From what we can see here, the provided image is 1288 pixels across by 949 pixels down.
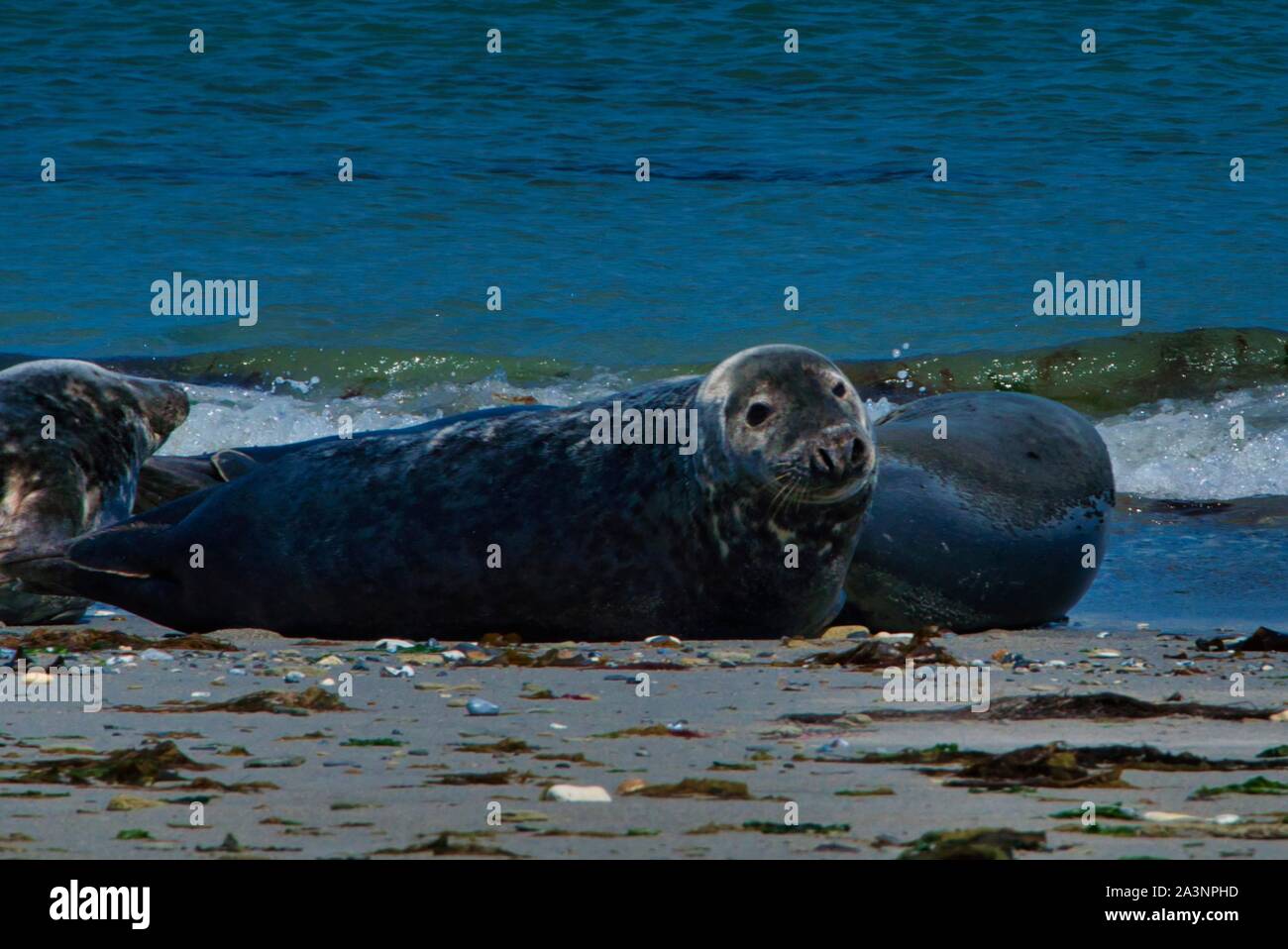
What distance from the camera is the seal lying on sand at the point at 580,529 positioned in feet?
20.5

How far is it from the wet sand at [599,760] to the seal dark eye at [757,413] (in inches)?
32.1

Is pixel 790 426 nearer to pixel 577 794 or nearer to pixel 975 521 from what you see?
pixel 975 521

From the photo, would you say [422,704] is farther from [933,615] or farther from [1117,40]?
[1117,40]

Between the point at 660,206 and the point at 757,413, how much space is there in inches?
496

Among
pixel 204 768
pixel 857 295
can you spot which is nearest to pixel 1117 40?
pixel 857 295

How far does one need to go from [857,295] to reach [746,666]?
430 inches

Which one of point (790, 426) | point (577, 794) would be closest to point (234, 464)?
point (790, 426)

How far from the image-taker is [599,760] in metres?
3.75

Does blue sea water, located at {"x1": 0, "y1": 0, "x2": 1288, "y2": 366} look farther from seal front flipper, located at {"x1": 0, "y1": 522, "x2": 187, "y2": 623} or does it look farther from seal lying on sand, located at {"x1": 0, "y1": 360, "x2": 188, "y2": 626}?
seal front flipper, located at {"x1": 0, "y1": 522, "x2": 187, "y2": 623}

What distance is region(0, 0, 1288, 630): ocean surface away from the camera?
558 inches

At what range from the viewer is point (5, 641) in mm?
6438

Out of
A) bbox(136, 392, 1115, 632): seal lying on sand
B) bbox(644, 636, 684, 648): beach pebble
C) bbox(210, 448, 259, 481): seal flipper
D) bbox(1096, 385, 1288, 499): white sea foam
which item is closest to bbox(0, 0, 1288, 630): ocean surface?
bbox(1096, 385, 1288, 499): white sea foam
